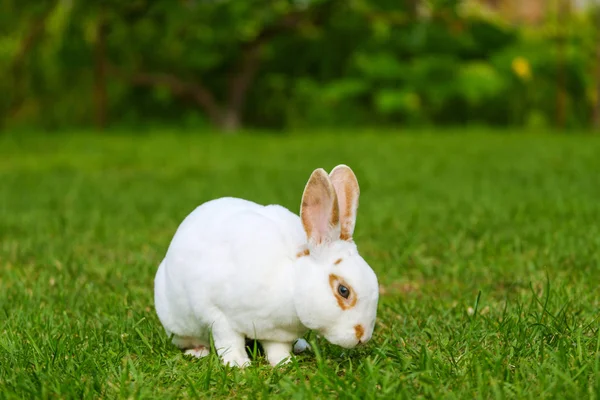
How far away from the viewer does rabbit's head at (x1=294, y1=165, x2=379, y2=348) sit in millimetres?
2107

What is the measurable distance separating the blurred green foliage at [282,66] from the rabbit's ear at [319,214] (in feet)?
41.6

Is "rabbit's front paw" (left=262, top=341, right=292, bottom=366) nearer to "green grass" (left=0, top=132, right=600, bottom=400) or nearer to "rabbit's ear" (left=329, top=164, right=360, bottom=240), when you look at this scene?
"green grass" (left=0, top=132, right=600, bottom=400)

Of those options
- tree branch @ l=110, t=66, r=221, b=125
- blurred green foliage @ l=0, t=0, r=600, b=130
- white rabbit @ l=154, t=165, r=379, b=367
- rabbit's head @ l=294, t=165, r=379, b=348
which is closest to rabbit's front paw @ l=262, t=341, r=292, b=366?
white rabbit @ l=154, t=165, r=379, b=367

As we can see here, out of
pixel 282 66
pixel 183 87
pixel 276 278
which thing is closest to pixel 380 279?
pixel 276 278

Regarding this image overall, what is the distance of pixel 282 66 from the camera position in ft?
53.0

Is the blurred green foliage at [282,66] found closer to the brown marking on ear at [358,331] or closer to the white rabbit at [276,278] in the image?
the white rabbit at [276,278]

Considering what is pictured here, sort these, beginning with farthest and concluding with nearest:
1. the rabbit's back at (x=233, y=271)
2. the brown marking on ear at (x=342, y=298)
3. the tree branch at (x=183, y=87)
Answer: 1. the tree branch at (x=183, y=87)
2. the rabbit's back at (x=233, y=271)
3. the brown marking on ear at (x=342, y=298)

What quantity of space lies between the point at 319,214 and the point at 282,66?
46.6 feet

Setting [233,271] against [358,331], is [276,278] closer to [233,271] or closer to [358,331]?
[233,271]

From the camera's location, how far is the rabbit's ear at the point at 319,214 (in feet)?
7.06

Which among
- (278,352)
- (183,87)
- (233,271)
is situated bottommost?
(183,87)

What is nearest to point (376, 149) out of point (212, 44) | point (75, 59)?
point (212, 44)

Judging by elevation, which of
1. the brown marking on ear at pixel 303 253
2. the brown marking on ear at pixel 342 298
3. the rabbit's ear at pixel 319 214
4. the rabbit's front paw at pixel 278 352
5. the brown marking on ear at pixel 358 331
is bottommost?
the rabbit's front paw at pixel 278 352

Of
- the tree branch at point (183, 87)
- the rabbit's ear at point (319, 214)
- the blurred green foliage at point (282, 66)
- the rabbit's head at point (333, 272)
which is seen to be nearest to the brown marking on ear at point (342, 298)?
the rabbit's head at point (333, 272)
